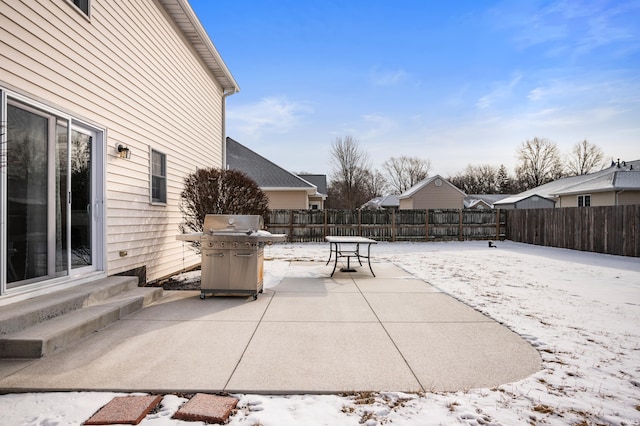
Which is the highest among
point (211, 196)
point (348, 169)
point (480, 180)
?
point (480, 180)

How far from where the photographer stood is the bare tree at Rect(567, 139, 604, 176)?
44.2 m

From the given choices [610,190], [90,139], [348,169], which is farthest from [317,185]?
[90,139]

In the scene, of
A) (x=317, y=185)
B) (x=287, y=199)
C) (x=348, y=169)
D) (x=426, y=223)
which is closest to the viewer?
(x=426, y=223)

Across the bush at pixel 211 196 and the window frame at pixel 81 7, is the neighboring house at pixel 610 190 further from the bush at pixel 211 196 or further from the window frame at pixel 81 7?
the window frame at pixel 81 7

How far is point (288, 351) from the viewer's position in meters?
3.09

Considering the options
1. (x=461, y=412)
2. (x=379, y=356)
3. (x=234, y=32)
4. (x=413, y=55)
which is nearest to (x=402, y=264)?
(x=379, y=356)

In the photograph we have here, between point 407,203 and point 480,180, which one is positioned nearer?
point 407,203

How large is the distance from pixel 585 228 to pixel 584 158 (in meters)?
43.8

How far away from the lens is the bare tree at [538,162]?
149 ft

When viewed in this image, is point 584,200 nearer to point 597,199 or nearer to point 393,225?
point 597,199

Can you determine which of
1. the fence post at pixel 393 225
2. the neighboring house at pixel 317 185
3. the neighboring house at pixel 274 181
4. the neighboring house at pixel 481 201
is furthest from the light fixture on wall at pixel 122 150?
→ the neighboring house at pixel 481 201

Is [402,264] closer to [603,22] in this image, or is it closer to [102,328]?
[102,328]

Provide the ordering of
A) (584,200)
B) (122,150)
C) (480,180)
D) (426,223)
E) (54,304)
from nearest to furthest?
(54,304) < (122,150) < (426,223) < (584,200) < (480,180)

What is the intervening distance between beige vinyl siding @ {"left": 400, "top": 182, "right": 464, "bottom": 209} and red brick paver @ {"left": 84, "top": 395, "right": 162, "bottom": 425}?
2848 cm
